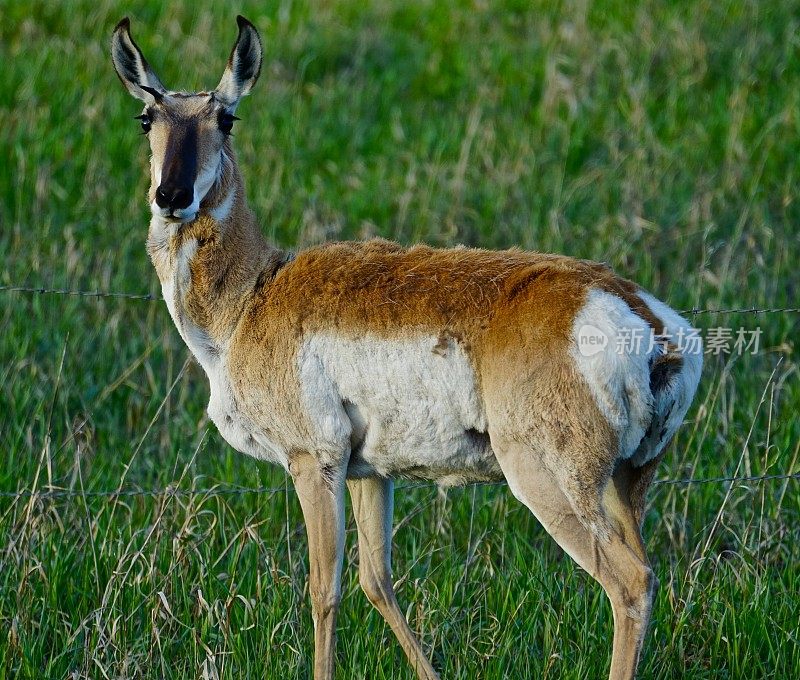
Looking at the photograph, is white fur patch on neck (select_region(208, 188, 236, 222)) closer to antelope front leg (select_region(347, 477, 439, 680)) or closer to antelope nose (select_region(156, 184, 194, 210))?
antelope nose (select_region(156, 184, 194, 210))

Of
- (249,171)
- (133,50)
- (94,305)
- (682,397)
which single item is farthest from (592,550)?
(249,171)

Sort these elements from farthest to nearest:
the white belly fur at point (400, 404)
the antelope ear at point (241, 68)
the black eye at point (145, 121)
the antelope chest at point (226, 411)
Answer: the antelope ear at point (241, 68) → the black eye at point (145, 121) → the antelope chest at point (226, 411) → the white belly fur at point (400, 404)

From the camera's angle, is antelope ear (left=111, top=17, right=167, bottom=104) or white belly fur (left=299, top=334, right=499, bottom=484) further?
antelope ear (left=111, top=17, right=167, bottom=104)

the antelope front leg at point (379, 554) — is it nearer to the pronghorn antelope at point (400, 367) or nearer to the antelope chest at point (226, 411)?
the pronghorn antelope at point (400, 367)

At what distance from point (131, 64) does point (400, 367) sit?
172 centimetres

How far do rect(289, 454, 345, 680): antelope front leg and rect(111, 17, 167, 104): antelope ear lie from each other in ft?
5.27

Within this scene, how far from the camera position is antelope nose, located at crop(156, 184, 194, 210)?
175 inches

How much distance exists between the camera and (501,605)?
5.02 m

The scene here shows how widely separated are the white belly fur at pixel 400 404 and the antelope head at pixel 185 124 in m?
0.72

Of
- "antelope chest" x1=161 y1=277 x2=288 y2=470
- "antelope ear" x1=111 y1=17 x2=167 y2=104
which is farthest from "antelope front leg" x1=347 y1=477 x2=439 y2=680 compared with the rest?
"antelope ear" x1=111 y1=17 x2=167 y2=104

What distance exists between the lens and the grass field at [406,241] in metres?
4.85

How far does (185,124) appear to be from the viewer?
4703 millimetres

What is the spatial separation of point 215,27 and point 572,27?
3626 millimetres

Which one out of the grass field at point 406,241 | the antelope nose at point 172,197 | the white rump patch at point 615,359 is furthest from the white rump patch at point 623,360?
the antelope nose at point 172,197
